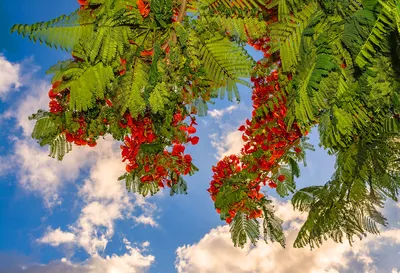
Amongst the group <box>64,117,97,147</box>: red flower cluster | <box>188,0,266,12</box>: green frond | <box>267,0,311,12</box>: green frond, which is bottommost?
<box>267,0,311,12</box>: green frond

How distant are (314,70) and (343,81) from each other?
Answer: 523 mm

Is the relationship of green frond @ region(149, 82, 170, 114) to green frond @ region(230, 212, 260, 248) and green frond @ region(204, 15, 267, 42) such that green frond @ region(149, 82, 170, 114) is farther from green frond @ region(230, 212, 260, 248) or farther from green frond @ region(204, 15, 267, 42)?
green frond @ region(230, 212, 260, 248)

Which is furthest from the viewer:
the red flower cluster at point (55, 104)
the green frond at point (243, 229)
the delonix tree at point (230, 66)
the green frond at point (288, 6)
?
the green frond at point (243, 229)

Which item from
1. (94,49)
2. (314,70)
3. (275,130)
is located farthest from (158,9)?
(275,130)

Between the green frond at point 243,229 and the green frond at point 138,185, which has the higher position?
the green frond at point 138,185

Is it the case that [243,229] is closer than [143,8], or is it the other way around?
[143,8]

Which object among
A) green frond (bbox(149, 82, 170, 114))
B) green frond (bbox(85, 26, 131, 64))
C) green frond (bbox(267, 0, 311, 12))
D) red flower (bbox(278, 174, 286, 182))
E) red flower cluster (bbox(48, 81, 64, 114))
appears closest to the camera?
green frond (bbox(85, 26, 131, 64))

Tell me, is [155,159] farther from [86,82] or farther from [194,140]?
[86,82]

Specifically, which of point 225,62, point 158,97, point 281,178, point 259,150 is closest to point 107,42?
point 158,97

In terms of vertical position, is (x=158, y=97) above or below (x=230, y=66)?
below

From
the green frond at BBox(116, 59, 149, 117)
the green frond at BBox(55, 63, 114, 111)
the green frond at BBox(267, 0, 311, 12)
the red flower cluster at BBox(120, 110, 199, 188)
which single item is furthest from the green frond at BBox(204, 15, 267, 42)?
the red flower cluster at BBox(120, 110, 199, 188)

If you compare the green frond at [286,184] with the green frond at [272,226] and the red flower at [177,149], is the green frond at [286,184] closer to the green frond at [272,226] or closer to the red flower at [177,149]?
the green frond at [272,226]

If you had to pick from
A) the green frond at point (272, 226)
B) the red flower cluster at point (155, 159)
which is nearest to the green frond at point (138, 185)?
the red flower cluster at point (155, 159)

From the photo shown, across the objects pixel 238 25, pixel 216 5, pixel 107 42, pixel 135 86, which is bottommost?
pixel 135 86
